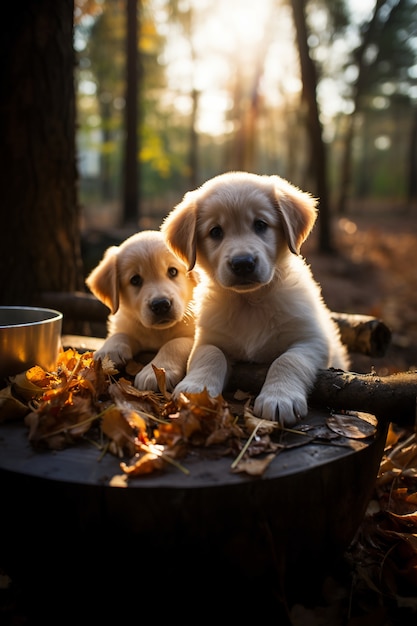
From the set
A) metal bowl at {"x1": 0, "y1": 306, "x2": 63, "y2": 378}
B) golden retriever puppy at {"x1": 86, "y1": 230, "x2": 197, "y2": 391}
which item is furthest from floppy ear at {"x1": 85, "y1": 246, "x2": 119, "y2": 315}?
metal bowl at {"x1": 0, "y1": 306, "x2": 63, "y2": 378}

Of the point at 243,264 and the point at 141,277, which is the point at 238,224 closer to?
the point at 243,264

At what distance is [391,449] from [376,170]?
166 feet

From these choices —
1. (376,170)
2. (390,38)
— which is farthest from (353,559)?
(376,170)

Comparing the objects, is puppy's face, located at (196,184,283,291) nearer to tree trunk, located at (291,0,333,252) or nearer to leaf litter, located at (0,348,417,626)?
leaf litter, located at (0,348,417,626)

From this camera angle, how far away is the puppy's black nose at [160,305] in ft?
9.28

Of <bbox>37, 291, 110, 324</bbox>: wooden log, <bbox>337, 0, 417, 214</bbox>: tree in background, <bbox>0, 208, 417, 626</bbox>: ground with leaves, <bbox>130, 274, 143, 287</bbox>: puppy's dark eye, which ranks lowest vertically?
<bbox>0, 208, 417, 626</bbox>: ground with leaves

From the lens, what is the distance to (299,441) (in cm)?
192

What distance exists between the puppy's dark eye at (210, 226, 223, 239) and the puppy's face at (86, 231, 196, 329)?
435 millimetres

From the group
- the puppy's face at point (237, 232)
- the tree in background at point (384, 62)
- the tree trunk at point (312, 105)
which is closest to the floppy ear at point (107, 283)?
the puppy's face at point (237, 232)

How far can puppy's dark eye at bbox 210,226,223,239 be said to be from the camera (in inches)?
105

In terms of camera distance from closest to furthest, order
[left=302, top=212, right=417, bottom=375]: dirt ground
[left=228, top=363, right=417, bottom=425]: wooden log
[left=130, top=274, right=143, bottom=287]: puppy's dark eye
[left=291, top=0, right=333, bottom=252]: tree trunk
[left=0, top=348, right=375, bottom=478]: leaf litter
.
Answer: [left=0, top=348, right=375, bottom=478]: leaf litter → [left=228, top=363, right=417, bottom=425]: wooden log → [left=130, top=274, right=143, bottom=287]: puppy's dark eye → [left=302, top=212, right=417, bottom=375]: dirt ground → [left=291, top=0, right=333, bottom=252]: tree trunk

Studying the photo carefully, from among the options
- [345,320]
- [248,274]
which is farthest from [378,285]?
[248,274]

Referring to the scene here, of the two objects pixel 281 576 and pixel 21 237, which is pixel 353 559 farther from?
pixel 21 237

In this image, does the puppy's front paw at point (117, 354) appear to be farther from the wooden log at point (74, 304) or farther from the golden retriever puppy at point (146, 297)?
the wooden log at point (74, 304)
